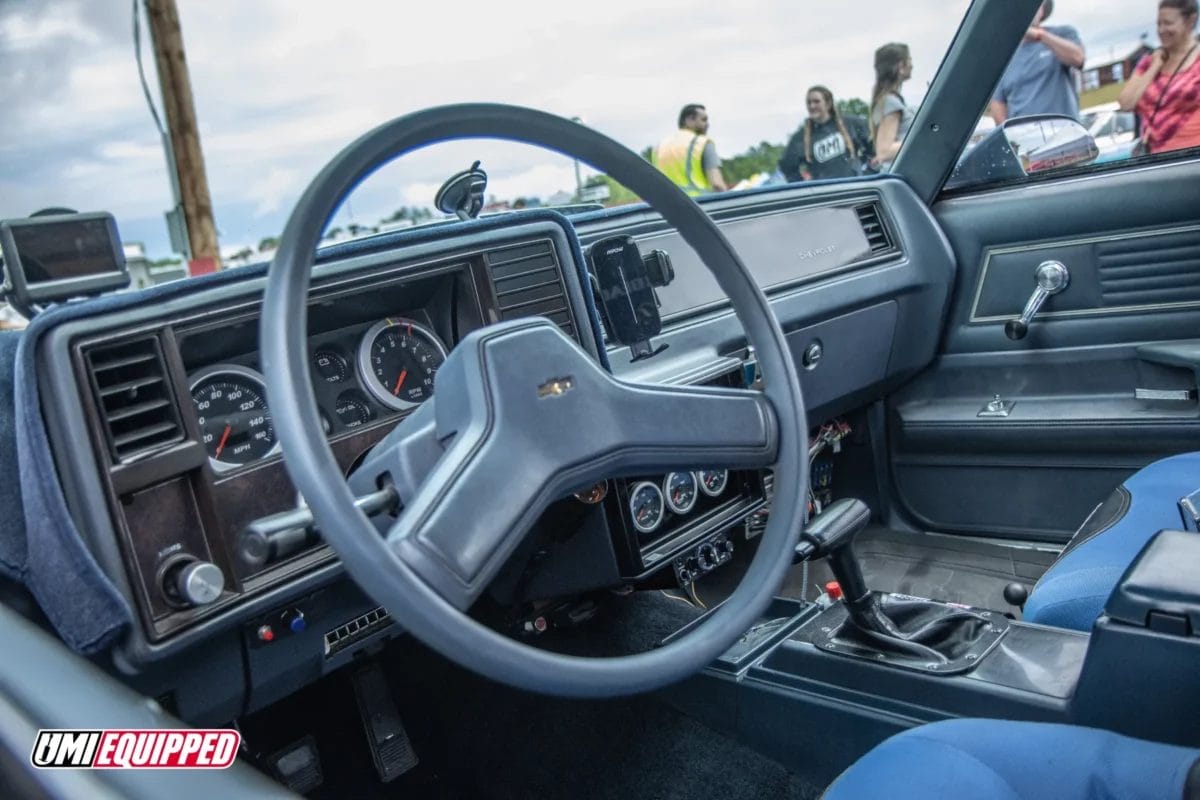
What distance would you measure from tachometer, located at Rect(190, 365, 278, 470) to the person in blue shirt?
6.74 ft

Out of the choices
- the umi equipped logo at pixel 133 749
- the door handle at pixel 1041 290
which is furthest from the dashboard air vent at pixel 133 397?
the door handle at pixel 1041 290

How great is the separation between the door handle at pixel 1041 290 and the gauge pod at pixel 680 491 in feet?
3.78

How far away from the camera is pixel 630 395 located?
1.11 m

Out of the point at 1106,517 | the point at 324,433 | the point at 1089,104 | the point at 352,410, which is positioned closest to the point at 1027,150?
the point at 1089,104

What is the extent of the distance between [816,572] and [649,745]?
0.81 m

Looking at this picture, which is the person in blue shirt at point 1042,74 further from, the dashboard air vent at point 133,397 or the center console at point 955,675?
the dashboard air vent at point 133,397

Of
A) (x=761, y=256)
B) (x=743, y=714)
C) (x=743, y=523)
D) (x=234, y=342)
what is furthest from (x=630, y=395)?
(x=761, y=256)

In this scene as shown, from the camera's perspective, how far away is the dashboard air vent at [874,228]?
272 centimetres

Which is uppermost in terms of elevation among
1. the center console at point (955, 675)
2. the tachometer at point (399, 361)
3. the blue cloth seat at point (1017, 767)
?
the tachometer at point (399, 361)

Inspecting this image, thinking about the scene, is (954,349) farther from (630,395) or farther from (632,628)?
(630,395)

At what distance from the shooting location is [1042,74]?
8.14 ft

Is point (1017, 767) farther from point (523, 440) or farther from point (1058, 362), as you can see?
point (1058, 362)

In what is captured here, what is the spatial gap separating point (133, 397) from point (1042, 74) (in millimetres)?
2298

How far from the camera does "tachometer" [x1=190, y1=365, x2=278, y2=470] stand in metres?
1.37
